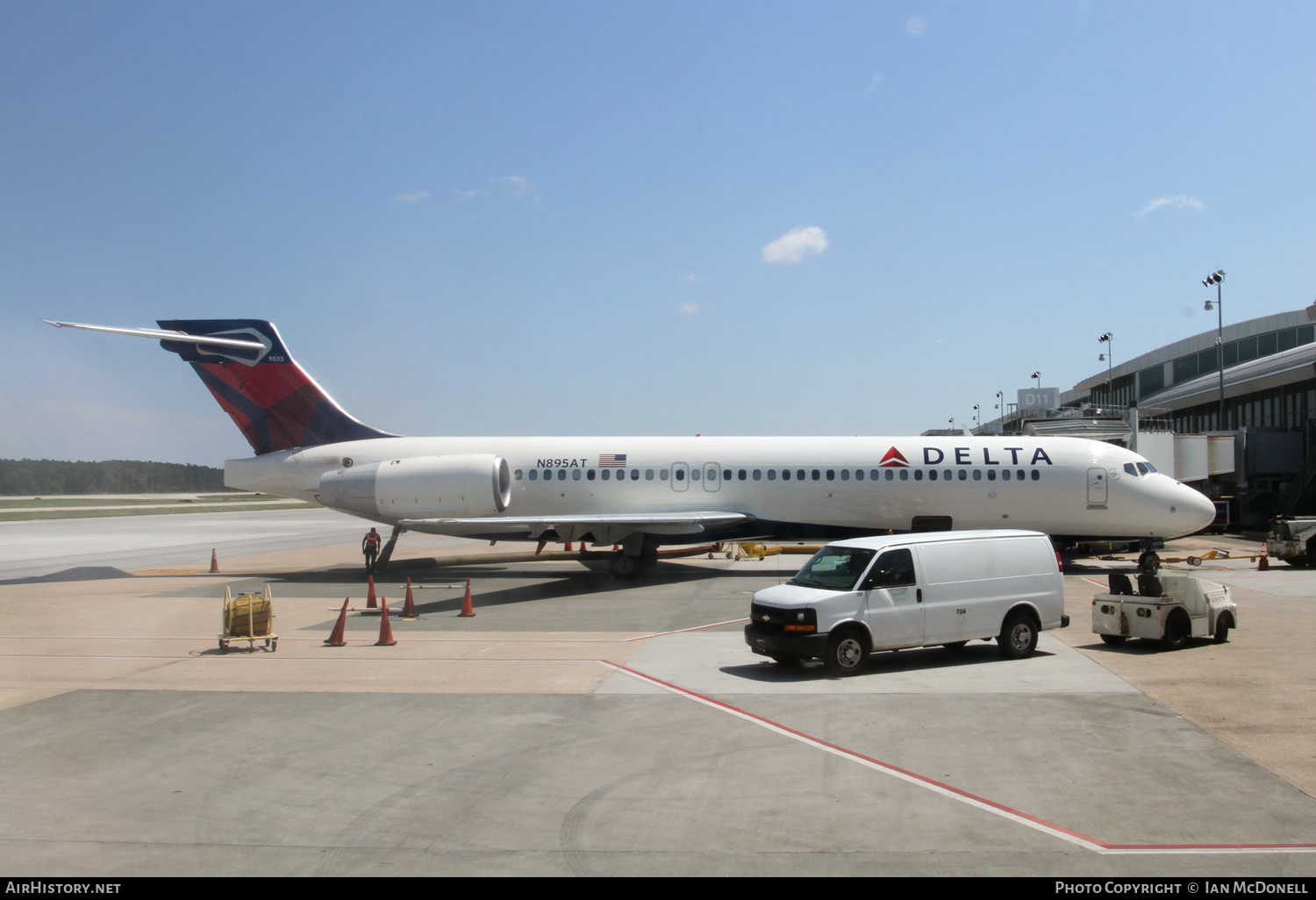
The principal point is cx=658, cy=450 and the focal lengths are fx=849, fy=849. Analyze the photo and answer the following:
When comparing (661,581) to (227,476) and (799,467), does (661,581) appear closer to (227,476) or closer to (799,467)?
(799,467)

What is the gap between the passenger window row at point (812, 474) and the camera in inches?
923

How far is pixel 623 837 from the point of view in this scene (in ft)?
20.5

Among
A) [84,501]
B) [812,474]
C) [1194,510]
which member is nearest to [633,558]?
[812,474]

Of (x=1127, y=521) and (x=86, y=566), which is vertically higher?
(x=1127, y=521)

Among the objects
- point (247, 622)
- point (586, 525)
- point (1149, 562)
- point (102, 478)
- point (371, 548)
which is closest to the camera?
point (247, 622)

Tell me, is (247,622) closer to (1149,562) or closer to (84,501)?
(1149,562)

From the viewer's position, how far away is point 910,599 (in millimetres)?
11812

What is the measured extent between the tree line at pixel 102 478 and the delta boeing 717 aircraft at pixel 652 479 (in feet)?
191

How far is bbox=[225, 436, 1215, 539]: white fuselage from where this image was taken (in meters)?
23.2

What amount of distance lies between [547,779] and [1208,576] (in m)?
22.0

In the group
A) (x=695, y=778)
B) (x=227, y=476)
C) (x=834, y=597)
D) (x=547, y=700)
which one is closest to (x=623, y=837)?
(x=695, y=778)

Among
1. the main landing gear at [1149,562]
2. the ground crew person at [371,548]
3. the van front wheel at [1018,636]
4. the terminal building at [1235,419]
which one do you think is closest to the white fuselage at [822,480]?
the ground crew person at [371,548]

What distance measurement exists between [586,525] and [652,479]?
3.36 m

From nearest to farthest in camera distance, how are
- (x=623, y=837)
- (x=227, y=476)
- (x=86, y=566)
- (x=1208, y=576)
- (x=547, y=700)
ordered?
(x=623, y=837) < (x=547, y=700) < (x=1208, y=576) < (x=227, y=476) < (x=86, y=566)
